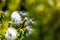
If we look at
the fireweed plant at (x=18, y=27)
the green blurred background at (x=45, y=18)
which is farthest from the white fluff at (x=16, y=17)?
the green blurred background at (x=45, y=18)

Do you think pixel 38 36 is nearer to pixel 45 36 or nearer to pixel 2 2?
pixel 45 36

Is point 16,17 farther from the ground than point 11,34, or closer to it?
farther from the ground

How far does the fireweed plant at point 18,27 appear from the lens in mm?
1852

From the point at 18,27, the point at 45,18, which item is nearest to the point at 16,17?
the point at 18,27

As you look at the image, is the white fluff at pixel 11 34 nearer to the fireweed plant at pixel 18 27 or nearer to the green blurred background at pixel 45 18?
the fireweed plant at pixel 18 27

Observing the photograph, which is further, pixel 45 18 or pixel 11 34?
pixel 11 34

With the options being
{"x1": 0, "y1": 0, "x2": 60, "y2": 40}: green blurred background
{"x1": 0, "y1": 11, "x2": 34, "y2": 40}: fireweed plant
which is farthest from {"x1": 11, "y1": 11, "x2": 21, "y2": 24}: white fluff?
{"x1": 0, "y1": 0, "x2": 60, "y2": 40}: green blurred background

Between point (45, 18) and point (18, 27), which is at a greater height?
point (45, 18)

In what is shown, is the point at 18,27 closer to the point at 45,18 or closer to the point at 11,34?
the point at 11,34

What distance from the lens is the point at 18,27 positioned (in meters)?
1.88

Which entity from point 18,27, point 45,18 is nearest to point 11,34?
point 18,27

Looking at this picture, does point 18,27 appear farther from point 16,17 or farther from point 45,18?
point 45,18

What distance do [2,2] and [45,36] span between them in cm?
55

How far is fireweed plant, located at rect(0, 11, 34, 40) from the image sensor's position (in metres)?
1.85
